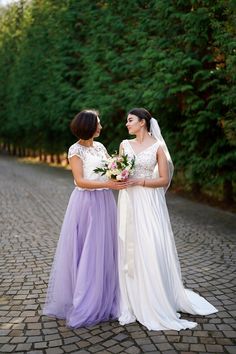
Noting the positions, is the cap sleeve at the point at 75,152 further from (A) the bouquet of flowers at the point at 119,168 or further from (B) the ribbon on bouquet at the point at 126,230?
(B) the ribbon on bouquet at the point at 126,230

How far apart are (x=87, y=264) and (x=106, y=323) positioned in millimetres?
687

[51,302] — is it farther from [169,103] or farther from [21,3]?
[21,3]

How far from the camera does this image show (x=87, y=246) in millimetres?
4703

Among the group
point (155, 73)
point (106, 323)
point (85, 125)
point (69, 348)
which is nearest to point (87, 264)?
point (106, 323)

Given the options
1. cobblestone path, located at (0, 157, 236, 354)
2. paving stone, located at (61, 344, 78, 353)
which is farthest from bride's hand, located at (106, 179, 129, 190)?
paving stone, located at (61, 344, 78, 353)

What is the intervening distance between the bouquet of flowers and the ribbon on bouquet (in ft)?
1.51

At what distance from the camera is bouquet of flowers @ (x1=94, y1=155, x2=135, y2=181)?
4.42m

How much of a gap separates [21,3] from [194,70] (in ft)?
99.7

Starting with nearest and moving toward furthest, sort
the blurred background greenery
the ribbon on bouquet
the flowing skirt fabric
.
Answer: the flowing skirt fabric
the ribbon on bouquet
the blurred background greenery

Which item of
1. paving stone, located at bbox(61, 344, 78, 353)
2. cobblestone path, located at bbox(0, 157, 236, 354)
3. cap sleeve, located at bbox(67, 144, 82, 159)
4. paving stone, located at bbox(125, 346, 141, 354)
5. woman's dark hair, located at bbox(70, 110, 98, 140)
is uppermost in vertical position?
woman's dark hair, located at bbox(70, 110, 98, 140)

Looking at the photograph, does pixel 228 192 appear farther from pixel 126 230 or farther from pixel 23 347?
pixel 23 347

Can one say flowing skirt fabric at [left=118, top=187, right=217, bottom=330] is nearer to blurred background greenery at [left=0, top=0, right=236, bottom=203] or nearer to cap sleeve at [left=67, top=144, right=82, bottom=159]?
cap sleeve at [left=67, top=144, right=82, bottom=159]

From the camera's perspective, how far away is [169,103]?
40.9 ft

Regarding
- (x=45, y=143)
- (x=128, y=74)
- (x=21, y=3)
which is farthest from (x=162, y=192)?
(x=21, y=3)
